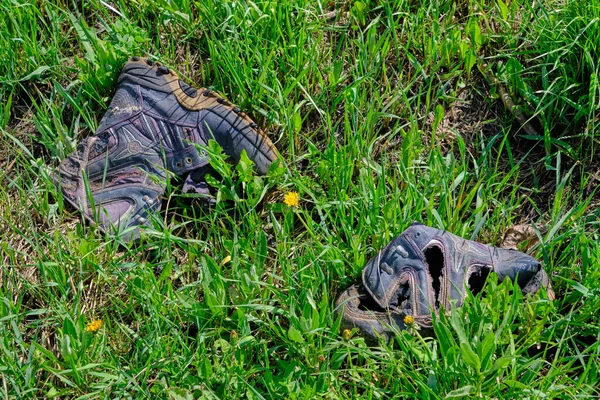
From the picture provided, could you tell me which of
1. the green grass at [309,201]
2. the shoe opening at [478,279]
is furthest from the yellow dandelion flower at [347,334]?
the shoe opening at [478,279]

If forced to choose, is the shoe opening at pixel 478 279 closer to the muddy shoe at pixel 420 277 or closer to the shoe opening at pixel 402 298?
the muddy shoe at pixel 420 277

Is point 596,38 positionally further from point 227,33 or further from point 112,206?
point 112,206

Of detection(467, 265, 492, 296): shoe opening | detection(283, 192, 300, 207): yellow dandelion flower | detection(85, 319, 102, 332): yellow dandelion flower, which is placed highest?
detection(283, 192, 300, 207): yellow dandelion flower

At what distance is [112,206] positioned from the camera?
9.22 ft

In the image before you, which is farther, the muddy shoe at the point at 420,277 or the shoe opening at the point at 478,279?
the shoe opening at the point at 478,279

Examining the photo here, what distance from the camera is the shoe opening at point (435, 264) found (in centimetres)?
248

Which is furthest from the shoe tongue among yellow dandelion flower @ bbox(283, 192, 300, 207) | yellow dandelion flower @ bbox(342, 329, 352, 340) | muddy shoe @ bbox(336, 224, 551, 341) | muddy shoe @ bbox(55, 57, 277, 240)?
muddy shoe @ bbox(55, 57, 277, 240)

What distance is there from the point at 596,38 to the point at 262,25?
4.03 ft

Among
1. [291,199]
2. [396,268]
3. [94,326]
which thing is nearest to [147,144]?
[291,199]

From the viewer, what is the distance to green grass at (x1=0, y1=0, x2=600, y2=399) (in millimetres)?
2303

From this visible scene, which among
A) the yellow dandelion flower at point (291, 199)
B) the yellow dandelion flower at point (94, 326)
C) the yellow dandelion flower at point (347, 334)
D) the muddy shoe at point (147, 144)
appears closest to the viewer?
the yellow dandelion flower at point (347, 334)

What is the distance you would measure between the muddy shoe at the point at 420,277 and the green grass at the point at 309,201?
74mm

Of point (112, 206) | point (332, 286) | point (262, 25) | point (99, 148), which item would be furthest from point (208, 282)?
point (262, 25)

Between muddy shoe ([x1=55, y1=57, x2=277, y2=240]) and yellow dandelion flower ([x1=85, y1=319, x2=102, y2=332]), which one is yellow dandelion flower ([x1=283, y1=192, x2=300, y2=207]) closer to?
muddy shoe ([x1=55, y1=57, x2=277, y2=240])
